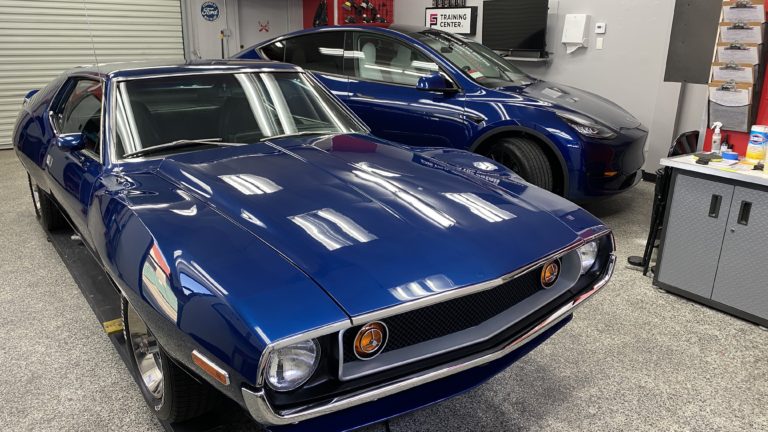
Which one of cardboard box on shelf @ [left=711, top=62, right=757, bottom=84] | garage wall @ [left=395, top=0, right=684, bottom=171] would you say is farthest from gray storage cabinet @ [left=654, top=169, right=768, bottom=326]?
garage wall @ [left=395, top=0, right=684, bottom=171]

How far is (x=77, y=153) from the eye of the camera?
2.45 m

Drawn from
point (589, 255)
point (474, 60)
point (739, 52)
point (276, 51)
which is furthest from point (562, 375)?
point (276, 51)

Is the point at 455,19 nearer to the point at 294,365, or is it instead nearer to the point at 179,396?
the point at 179,396

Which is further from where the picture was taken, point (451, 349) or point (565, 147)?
point (565, 147)

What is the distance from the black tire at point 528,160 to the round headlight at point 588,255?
2.15 metres

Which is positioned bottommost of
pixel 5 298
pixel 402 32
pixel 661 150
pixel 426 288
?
pixel 5 298

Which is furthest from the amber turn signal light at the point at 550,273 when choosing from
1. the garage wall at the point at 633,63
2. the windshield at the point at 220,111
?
the garage wall at the point at 633,63

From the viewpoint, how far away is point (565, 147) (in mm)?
3980

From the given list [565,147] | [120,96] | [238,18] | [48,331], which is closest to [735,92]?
[565,147]

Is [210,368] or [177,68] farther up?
[177,68]

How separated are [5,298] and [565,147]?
3.67 m

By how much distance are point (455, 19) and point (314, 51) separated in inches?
126

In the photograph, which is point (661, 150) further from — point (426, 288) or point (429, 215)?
point (426, 288)


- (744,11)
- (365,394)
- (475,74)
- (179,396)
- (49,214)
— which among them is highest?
(744,11)
